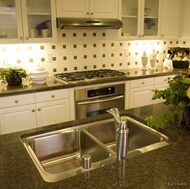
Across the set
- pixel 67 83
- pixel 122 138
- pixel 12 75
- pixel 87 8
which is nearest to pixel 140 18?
pixel 87 8

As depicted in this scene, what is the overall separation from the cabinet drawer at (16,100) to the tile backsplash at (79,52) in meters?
0.63

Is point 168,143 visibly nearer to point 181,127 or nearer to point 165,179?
point 181,127

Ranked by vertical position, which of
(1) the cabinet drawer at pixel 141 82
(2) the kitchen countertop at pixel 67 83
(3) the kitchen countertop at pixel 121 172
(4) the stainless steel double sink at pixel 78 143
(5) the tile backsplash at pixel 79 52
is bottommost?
(4) the stainless steel double sink at pixel 78 143

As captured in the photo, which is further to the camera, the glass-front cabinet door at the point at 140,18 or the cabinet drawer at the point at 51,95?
the glass-front cabinet door at the point at 140,18

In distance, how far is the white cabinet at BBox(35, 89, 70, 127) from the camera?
2566 mm

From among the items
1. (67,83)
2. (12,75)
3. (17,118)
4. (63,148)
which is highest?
(12,75)

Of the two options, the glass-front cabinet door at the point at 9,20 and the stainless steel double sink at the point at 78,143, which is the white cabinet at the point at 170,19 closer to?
the glass-front cabinet door at the point at 9,20

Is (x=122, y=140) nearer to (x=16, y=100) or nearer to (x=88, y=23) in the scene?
(x=16, y=100)

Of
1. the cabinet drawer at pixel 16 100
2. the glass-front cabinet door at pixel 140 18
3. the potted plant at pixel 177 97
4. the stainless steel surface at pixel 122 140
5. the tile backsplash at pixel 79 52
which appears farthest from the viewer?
the glass-front cabinet door at pixel 140 18

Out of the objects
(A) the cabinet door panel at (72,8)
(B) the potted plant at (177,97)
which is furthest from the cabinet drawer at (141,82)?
(B) the potted plant at (177,97)

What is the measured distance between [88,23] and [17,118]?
1.38 meters

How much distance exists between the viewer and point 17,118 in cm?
249

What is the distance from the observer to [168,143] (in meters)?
1.23

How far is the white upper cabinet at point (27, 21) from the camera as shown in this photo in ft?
8.27
